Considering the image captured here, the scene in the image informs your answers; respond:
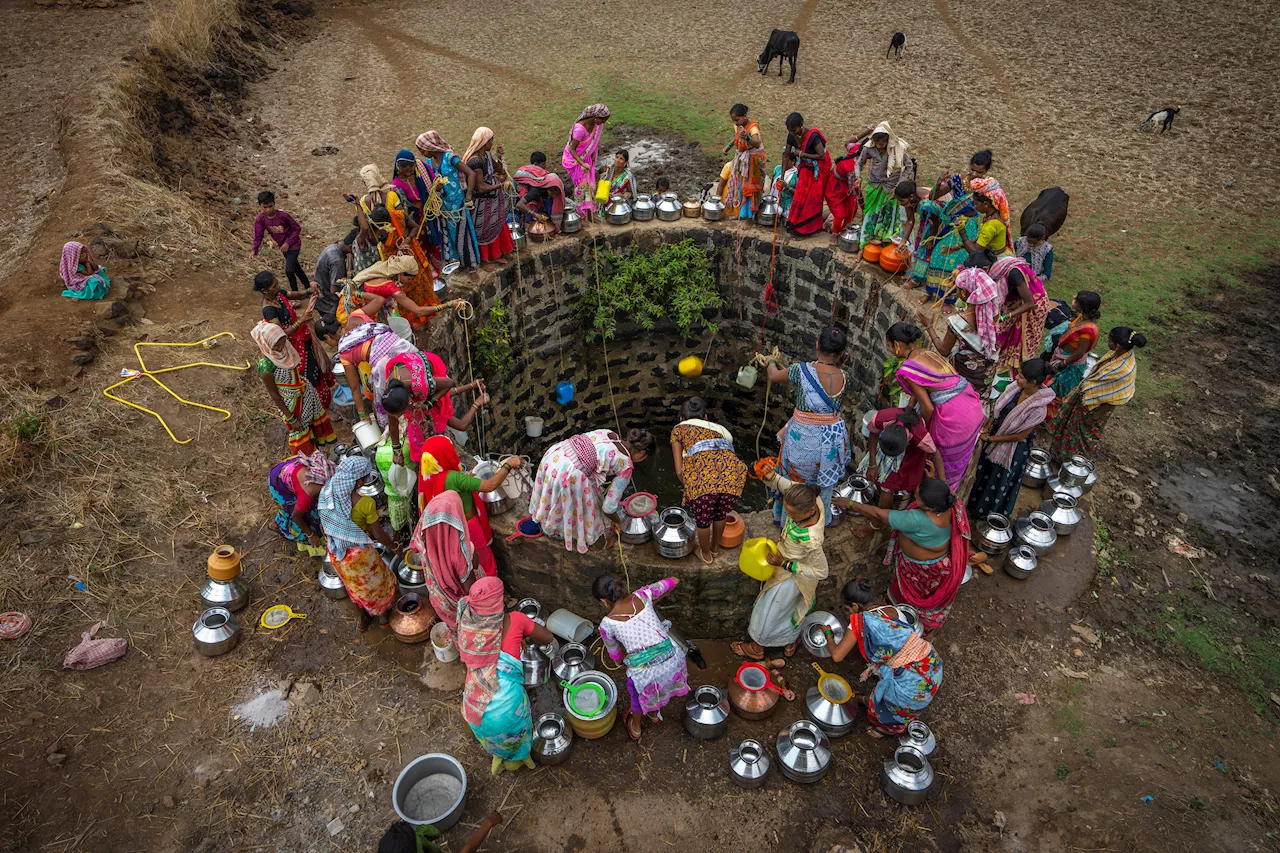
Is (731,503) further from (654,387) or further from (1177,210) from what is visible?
(1177,210)

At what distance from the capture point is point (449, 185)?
667 centimetres

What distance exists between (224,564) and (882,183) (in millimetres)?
6537

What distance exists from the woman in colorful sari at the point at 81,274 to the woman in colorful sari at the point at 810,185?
7488 millimetres

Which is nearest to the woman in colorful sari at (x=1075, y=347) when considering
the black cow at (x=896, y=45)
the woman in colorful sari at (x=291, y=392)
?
the woman in colorful sari at (x=291, y=392)

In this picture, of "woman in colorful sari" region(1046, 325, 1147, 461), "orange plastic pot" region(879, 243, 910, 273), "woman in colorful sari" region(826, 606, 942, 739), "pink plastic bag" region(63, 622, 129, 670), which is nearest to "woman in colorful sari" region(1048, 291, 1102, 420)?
"woman in colorful sari" region(1046, 325, 1147, 461)

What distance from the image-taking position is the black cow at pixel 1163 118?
40.6ft

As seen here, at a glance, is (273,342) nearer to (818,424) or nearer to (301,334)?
(301,334)

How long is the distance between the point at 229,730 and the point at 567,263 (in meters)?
5.27

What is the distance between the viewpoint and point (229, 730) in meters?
4.62

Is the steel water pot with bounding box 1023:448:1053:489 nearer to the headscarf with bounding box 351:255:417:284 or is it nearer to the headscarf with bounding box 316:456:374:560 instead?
the headscarf with bounding box 316:456:374:560

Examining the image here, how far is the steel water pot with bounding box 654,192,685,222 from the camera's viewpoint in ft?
26.8

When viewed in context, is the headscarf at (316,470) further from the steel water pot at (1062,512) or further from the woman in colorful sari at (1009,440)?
the steel water pot at (1062,512)

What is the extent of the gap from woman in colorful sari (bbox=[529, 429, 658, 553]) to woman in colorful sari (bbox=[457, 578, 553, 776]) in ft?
2.17

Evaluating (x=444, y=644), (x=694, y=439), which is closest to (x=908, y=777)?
(x=694, y=439)
